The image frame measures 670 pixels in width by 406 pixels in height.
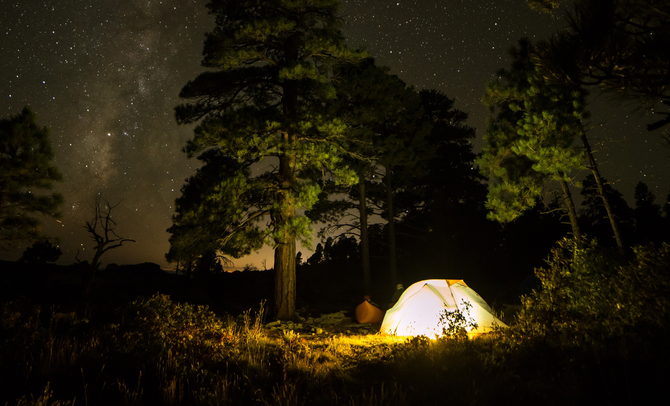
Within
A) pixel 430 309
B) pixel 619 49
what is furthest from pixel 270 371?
pixel 619 49

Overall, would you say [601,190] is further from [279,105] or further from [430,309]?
[279,105]

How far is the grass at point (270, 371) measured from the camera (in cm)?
371

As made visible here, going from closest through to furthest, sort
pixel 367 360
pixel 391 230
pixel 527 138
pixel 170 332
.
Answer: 1. pixel 367 360
2. pixel 170 332
3. pixel 527 138
4. pixel 391 230

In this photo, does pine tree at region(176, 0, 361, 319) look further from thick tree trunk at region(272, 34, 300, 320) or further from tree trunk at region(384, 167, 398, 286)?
tree trunk at region(384, 167, 398, 286)

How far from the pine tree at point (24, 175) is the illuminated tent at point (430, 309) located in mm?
14618

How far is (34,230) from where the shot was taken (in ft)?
47.3

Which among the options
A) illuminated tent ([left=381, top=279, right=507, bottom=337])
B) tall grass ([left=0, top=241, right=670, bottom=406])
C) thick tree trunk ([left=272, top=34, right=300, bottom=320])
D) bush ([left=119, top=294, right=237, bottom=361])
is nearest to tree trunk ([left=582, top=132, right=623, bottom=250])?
illuminated tent ([left=381, top=279, right=507, bottom=337])

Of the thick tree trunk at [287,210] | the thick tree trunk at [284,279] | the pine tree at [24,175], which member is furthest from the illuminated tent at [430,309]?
the pine tree at [24,175]

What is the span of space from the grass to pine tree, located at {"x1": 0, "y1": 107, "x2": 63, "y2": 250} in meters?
9.94

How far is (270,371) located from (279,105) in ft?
27.3

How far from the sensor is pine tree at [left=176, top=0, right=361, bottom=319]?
9523 millimetres

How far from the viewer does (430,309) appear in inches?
357

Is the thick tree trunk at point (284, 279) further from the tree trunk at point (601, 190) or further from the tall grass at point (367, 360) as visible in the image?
the tree trunk at point (601, 190)

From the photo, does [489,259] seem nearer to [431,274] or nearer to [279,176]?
[431,274]
